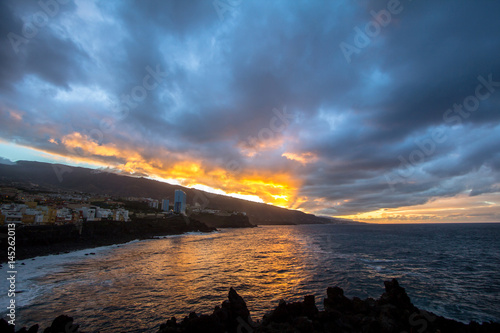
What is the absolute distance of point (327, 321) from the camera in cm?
1432

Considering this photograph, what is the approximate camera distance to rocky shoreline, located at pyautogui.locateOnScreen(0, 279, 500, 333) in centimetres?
1239

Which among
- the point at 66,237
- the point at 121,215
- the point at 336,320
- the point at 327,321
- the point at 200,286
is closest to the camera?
the point at 336,320

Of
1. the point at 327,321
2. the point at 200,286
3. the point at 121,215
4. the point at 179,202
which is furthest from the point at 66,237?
the point at 179,202

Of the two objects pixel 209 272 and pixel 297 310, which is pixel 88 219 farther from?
pixel 297 310

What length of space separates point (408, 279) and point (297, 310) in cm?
2132

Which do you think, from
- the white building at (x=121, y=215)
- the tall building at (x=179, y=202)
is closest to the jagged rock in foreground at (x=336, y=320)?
the white building at (x=121, y=215)

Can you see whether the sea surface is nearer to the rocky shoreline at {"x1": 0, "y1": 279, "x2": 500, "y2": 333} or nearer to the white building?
the rocky shoreline at {"x1": 0, "y1": 279, "x2": 500, "y2": 333}

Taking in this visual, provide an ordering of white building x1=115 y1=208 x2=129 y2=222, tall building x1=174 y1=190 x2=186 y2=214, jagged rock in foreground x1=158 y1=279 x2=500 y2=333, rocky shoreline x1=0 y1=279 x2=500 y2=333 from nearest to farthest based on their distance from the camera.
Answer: rocky shoreline x1=0 y1=279 x2=500 y2=333 → jagged rock in foreground x1=158 y1=279 x2=500 y2=333 → white building x1=115 y1=208 x2=129 y2=222 → tall building x1=174 y1=190 x2=186 y2=214

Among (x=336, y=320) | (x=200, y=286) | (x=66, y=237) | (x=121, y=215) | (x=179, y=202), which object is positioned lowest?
(x=66, y=237)

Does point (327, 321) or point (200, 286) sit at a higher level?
point (327, 321)

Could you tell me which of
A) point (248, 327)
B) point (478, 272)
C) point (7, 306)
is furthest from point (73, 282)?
point (478, 272)

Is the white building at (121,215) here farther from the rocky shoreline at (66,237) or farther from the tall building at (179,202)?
the tall building at (179,202)

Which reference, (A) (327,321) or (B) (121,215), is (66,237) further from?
(A) (327,321)

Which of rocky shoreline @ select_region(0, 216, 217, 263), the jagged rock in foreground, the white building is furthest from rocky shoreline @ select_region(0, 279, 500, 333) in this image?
the white building
